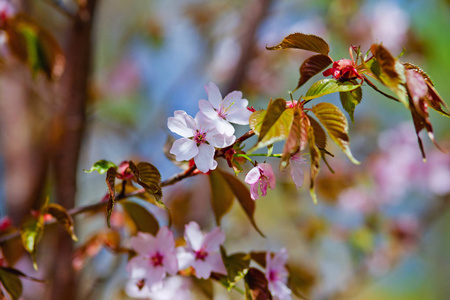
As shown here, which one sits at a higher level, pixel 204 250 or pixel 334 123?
pixel 334 123

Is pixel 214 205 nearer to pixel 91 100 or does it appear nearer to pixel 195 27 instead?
pixel 91 100

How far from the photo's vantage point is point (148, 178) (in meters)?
0.39

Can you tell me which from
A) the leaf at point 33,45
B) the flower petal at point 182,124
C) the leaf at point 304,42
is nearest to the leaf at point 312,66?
the leaf at point 304,42

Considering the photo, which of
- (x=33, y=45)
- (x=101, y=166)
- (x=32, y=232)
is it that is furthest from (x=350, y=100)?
(x=33, y=45)

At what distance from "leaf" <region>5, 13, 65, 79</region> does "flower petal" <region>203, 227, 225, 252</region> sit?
0.41 m

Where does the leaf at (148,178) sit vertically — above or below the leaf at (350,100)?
below

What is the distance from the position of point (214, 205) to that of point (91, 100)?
84cm

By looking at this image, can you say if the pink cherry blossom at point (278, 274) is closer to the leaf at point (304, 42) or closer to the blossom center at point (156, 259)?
the blossom center at point (156, 259)

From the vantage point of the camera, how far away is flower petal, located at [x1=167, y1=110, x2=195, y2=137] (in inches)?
16.2

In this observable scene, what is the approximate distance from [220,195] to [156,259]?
0.10 m

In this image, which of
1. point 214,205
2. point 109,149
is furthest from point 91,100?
point 214,205

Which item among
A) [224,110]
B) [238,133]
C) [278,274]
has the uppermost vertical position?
[224,110]

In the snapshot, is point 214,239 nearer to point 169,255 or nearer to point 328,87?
point 169,255

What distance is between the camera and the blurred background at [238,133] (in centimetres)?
84
